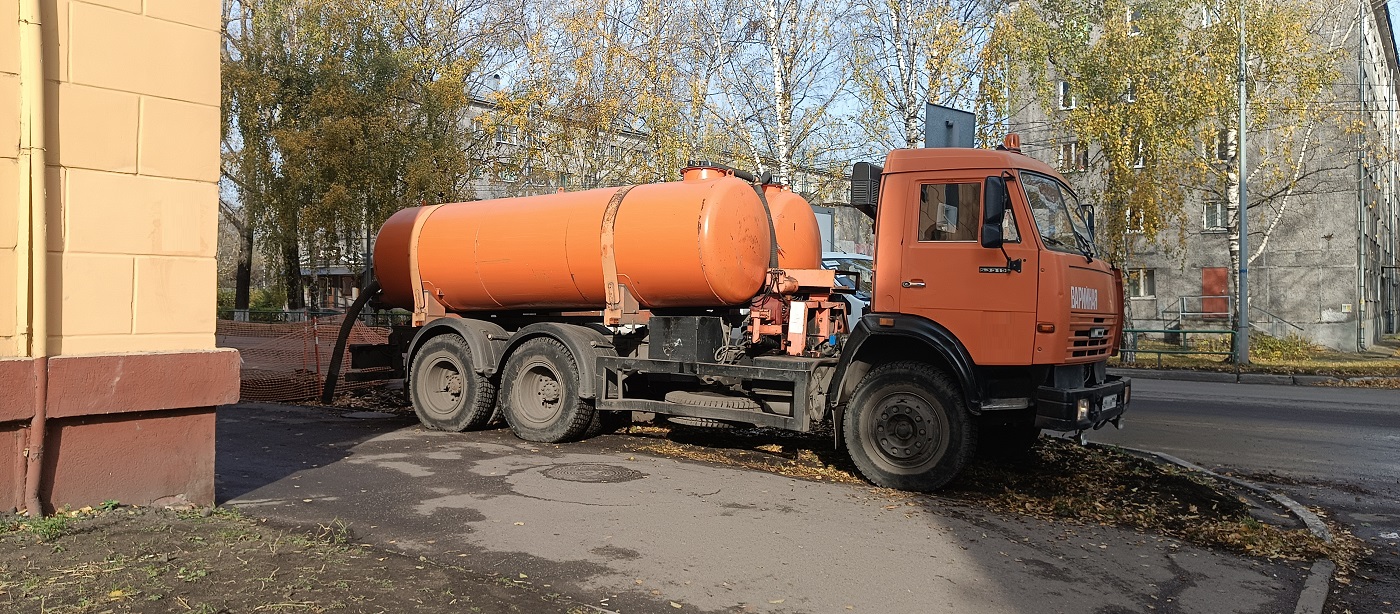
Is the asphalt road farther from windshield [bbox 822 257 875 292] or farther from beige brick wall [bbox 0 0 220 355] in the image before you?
beige brick wall [bbox 0 0 220 355]

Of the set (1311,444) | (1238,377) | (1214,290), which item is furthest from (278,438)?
(1214,290)

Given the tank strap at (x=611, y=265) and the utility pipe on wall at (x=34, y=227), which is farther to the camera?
the tank strap at (x=611, y=265)

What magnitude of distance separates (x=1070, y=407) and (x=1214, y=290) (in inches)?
1150

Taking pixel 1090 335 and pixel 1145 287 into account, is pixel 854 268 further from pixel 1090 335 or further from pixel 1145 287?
pixel 1145 287

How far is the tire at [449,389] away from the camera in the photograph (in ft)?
35.8

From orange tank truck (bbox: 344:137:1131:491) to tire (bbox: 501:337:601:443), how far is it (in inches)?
0.9

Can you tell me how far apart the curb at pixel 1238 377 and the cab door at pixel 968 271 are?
39.5 feet

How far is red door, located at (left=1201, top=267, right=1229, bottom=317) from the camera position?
3281cm

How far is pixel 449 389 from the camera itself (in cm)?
1127

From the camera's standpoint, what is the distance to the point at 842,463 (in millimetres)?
9305

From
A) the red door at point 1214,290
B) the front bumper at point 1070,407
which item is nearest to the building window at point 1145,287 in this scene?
the red door at point 1214,290

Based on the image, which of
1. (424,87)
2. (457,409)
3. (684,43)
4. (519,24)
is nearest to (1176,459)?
(457,409)

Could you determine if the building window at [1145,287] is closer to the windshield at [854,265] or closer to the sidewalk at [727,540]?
the windshield at [854,265]

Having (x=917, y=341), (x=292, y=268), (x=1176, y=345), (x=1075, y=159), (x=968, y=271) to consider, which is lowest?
(x=1176, y=345)
